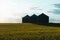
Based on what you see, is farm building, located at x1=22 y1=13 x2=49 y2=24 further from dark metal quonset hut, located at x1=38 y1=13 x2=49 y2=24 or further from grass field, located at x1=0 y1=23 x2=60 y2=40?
grass field, located at x1=0 y1=23 x2=60 y2=40

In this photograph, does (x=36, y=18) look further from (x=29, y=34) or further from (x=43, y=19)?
(x=29, y=34)

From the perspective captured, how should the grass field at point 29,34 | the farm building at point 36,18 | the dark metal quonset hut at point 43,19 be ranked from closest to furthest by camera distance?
the grass field at point 29,34, the dark metal quonset hut at point 43,19, the farm building at point 36,18

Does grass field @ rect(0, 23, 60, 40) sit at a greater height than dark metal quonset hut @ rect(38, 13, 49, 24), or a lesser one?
lesser

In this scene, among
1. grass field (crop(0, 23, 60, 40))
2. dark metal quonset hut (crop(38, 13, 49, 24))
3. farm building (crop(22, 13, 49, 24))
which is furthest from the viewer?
farm building (crop(22, 13, 49, 24))

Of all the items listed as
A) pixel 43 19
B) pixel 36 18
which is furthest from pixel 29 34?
pixel 36 18

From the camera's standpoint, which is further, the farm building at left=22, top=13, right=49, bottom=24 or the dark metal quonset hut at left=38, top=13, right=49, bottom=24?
the farm building at left=22, top=13, right=49, bottom=24

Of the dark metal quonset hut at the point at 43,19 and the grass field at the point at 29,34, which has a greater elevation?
the dark metal quonset hut at the point at 43,19

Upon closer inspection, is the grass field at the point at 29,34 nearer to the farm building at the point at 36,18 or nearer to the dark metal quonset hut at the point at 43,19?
the dark metal quonset hut at the point at 43,19

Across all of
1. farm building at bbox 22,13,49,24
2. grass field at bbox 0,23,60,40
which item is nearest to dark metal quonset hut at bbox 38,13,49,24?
farm building at bbox 22,13,49,24

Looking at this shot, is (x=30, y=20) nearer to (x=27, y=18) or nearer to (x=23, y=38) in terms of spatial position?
(x=27, y=18)

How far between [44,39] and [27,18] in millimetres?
82059

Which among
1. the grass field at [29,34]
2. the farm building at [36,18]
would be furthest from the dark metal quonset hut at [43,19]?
the grass field at [29,34]

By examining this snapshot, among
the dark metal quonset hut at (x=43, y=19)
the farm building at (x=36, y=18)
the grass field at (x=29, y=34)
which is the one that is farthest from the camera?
the farm building at (x=36, y=18)

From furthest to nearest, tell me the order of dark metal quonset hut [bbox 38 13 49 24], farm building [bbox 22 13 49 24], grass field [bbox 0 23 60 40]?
farm building [bbox 22 13 49 24] < dark metal quonset hut [bbox 38 13 49 24] < grass field [bbox 0 23 60 40]
